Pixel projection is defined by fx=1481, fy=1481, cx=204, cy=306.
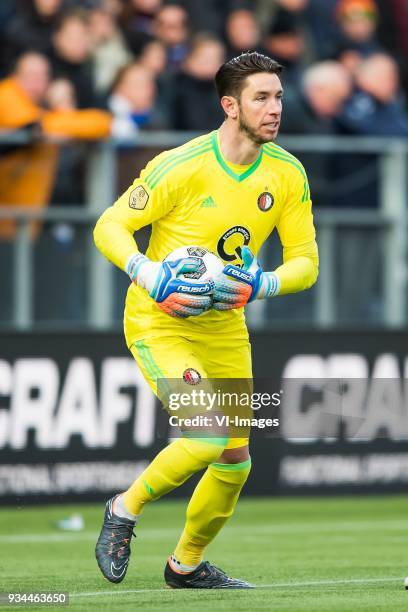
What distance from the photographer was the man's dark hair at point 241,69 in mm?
7234

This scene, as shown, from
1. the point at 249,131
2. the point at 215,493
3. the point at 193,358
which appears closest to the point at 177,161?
the point at 249,131

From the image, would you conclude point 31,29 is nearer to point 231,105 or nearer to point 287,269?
point 231,105

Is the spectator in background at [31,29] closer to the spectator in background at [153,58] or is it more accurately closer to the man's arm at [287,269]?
the spectator in background at [153,58]

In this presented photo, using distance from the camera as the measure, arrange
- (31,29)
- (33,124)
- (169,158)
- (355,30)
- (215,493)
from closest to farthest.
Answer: (169,158), (215,493), (33,124), (31,29), (355,30)

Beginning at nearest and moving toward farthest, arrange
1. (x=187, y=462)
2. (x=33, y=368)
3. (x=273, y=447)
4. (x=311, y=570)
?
(x=187, y=462) < (x=311, y=570) < (x=33, y=368) < (x=273, y=447)

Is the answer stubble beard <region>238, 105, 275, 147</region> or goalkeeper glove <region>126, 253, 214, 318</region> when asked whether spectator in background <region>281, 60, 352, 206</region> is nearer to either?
stubble beard <region>238, 105, 275, 147</region>

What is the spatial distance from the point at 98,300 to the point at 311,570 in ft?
14.4

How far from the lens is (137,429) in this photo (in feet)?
40.9

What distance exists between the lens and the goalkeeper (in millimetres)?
7164

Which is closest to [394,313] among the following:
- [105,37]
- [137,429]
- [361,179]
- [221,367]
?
[361,179]

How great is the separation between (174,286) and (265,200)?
33.6 inches

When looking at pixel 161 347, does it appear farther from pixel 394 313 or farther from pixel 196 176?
pixel 394 313

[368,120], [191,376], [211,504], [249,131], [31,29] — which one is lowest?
[211,504]

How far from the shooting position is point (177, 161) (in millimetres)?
7266
